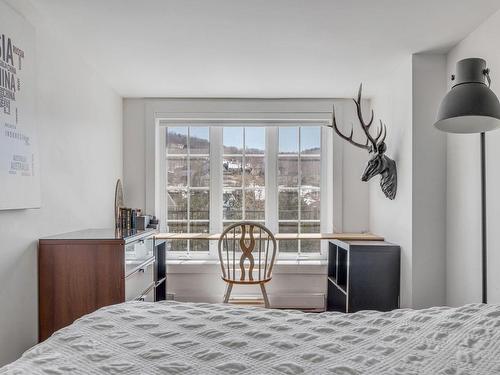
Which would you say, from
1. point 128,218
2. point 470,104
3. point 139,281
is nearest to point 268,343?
point 470,104

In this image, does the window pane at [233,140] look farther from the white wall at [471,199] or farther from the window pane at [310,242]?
the white wall at [471,199]

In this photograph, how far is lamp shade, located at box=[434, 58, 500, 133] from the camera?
1.81 m

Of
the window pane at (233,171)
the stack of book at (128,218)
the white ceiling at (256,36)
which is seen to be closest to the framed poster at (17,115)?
the white ceiling at (256,36)

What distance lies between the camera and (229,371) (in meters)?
0.98

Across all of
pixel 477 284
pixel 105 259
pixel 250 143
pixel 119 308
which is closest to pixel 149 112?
pixel 250 143

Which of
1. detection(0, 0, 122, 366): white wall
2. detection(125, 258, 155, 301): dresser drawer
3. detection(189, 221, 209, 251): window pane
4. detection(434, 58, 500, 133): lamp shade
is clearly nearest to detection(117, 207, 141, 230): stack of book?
detection(0, 0, 122, 366): white wall

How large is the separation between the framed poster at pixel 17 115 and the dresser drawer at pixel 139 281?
75 centimetres

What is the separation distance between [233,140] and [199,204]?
81cm

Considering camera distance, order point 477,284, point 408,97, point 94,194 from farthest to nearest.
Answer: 1. point 94,194
2. point 408,97
3. point 477,284

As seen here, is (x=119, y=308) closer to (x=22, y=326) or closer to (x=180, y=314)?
(x=180, y=314)

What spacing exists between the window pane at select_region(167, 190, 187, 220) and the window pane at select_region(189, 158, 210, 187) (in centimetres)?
19

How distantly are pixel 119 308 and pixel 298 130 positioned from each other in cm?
320

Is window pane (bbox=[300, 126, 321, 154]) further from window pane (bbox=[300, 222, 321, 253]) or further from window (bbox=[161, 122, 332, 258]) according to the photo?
window pane (bbox=[300, 222, 321, 253])

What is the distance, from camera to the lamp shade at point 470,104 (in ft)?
5.95
